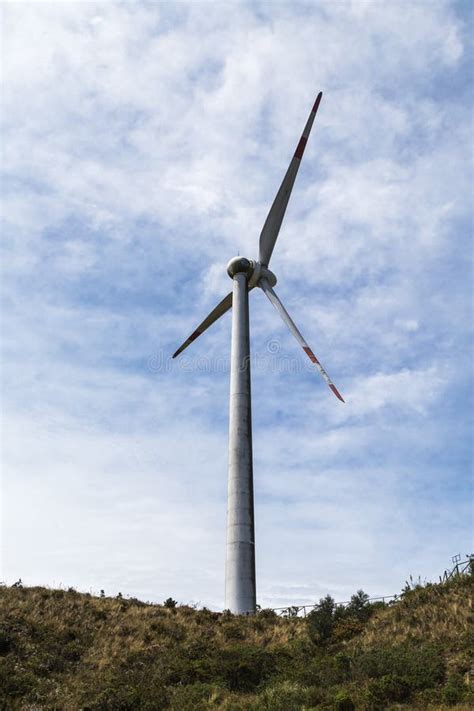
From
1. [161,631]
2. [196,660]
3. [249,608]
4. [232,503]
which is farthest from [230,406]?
[196,660]

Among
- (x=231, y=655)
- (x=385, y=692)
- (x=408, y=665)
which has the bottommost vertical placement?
(x=385, y=692)

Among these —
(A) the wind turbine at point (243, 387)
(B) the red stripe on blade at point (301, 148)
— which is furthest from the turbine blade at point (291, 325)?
(B) the red stripe on blade at point (301, 148)

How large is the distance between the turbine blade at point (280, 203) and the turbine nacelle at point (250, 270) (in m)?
1.21

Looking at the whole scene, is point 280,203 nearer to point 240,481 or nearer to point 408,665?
point 240,481

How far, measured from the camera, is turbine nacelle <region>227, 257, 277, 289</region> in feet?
164

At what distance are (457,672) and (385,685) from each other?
2.99m

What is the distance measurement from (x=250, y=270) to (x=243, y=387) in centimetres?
1119

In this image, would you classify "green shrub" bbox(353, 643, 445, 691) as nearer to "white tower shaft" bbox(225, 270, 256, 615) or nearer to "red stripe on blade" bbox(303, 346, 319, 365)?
"white tower shaft" bbox(225, 270, 256, 615)

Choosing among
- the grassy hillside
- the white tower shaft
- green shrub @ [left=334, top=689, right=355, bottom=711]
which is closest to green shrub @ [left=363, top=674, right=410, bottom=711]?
the grassy hillside

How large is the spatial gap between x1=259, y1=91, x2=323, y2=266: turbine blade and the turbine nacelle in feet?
3.97

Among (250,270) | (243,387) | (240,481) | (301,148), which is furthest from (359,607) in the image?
(301,148)

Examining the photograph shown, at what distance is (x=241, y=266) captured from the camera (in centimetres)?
4994

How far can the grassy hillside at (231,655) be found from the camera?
2122 centimetres

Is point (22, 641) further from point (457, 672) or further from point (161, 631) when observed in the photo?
point (457, 672)
